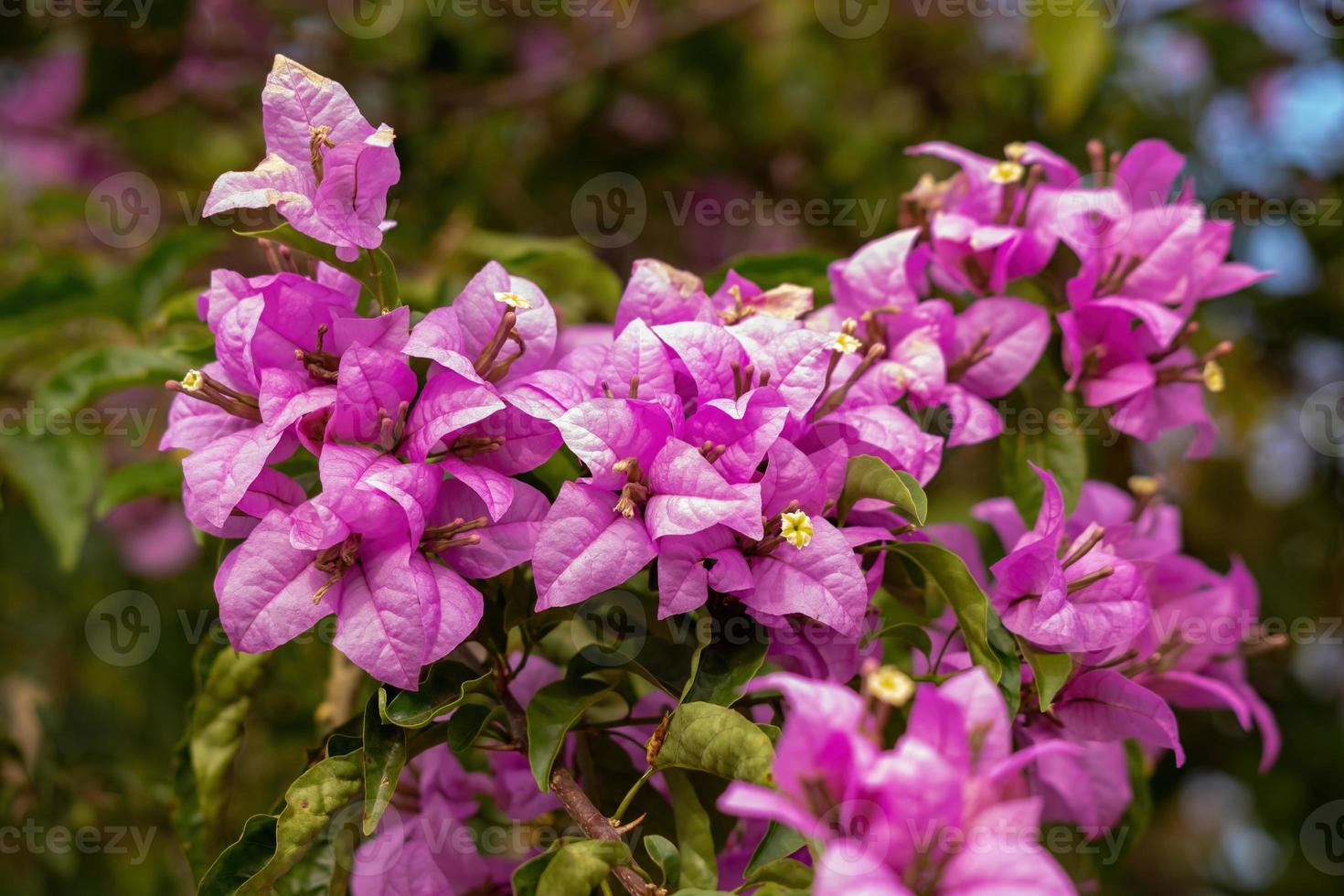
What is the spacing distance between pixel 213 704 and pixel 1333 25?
2.07 metres

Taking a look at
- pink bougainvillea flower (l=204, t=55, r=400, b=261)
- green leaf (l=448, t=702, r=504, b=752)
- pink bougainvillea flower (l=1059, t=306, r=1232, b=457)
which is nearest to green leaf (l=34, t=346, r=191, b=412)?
pink bougainvillea flower (l=204, t=55, r=400, b=261)

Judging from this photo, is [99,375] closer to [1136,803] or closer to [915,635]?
[915,635]

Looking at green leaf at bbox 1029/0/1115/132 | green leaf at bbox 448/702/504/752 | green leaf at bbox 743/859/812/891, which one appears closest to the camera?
green leaf at bbox 743/859/812/891

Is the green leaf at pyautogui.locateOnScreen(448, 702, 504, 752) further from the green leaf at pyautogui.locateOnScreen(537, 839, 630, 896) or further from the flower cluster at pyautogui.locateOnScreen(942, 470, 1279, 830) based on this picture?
the flower cluster at pyautogui.locateOnScreen(942, 470, 1279, 830)

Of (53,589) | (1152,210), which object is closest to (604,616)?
(1152,210)

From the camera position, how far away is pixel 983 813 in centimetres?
56

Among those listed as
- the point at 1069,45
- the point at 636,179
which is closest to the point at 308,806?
the point at 1069,45

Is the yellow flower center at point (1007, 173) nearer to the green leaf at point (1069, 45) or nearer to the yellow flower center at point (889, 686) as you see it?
the yellow flower center at point (889, 686)

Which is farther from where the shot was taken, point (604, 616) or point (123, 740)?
point (123, 740)

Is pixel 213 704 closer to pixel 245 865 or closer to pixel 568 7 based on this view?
pixel 245 865

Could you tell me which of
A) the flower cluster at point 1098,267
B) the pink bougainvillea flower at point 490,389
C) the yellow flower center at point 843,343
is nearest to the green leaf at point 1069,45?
the flower cluster at point 1098,267

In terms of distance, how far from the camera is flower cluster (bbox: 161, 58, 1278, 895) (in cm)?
71

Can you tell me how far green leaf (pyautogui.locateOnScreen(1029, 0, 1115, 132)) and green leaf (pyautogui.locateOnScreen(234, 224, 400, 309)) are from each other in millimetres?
1040

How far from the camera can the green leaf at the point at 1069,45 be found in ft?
4.99
